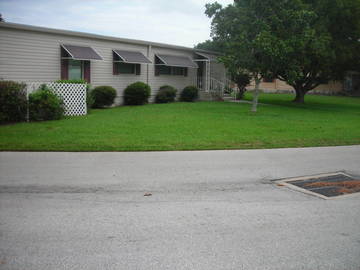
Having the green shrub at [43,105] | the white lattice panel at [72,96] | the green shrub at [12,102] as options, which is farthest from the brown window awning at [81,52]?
the green shrub at [12,102]

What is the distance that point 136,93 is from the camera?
21078 mm

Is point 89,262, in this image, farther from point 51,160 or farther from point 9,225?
point 51,160

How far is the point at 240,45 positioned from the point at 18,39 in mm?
9987

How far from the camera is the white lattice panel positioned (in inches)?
594

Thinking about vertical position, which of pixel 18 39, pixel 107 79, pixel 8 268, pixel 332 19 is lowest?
pixel 8 268

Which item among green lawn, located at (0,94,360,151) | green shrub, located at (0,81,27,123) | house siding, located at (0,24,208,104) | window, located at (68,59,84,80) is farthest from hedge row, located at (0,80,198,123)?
window, located at (68,59,84,80)

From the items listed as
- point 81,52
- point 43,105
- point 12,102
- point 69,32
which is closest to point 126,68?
point 81,52

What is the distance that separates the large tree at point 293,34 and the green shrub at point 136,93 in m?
4.91

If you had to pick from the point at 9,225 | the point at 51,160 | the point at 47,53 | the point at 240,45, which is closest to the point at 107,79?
the point at 47,53

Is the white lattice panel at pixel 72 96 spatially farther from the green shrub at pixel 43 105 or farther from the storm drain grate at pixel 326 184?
the storm drain grate at pixel 326 184

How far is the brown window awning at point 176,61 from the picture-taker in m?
22.8

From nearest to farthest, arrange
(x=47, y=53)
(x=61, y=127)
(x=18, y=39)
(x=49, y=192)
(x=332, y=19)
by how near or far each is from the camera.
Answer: (x=49, y=192)
(x=61, y=127)
(x=18, y=39)
(x=47, y=53)
(x=332, y=19)

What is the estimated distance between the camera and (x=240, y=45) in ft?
60.5

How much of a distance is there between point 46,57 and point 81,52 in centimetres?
161
